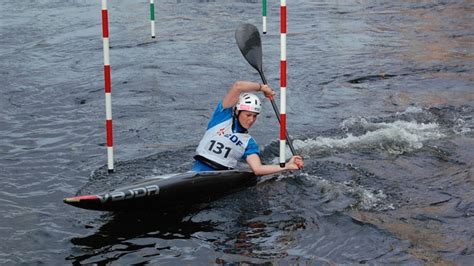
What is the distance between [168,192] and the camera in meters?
6.46

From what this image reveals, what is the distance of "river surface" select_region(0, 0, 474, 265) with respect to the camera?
596 centimetres

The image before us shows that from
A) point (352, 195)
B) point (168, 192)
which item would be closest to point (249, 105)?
point (168, 192)

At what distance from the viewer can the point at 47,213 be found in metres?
6.57

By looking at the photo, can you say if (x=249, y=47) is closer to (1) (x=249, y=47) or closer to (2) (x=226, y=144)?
(1) (x=249, y=47)

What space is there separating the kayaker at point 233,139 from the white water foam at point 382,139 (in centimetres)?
135

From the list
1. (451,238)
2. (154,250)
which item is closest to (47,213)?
(154,250)

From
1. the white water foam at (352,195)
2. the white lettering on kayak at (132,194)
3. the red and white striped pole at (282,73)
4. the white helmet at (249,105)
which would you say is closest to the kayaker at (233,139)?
the white helmet at (249,105)

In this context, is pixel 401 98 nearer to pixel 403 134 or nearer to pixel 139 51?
pixel 403 134

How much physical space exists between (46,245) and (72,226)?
38cm

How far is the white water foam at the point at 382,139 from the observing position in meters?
8.43

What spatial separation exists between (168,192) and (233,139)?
2.89ft

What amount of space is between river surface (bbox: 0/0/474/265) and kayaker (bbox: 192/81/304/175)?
0.30 m

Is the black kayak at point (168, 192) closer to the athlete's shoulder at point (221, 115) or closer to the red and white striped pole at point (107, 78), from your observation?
the athlete's shoulder at point (221, 115)

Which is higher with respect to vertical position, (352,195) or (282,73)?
(282,73)
